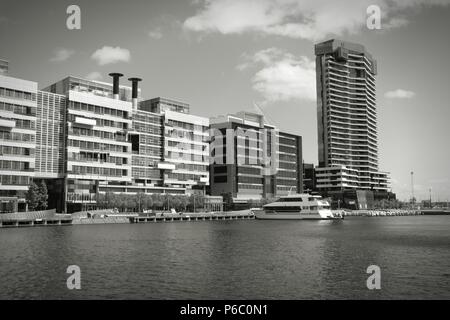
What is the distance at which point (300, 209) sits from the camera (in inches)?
6909

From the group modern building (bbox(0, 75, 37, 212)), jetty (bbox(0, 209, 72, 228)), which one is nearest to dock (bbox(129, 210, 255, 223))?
jetty (bbox(0, 209, 72, 228))

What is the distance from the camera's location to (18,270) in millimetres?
46500

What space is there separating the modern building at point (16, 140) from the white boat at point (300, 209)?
8921 centimetres

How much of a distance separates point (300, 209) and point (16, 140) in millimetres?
101848

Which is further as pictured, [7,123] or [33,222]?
[7,123]

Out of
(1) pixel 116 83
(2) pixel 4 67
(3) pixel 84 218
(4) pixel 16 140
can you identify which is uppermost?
(1) pixel 116 83

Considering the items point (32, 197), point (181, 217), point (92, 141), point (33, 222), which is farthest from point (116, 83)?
point (33, 222)

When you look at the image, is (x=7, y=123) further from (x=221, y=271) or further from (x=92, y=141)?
(x=221, y=271)

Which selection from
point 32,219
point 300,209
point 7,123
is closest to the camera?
point 32,219

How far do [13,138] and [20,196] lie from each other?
18.7 m
